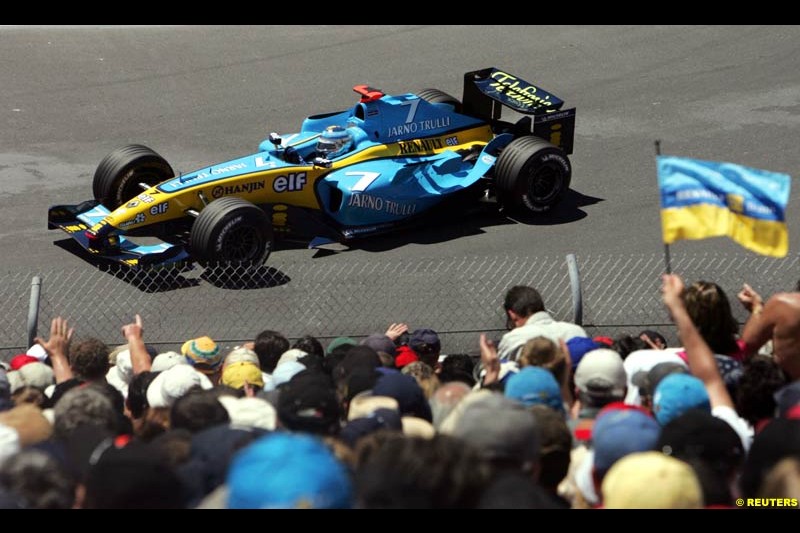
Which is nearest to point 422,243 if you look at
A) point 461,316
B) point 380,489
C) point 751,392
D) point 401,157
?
point 401,157

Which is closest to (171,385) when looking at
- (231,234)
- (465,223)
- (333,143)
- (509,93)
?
(231,234)

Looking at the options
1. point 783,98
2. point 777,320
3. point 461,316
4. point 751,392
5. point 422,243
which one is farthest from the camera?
point 783,98

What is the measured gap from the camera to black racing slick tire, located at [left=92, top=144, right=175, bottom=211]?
1252 centimetres

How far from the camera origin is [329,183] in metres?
12.2

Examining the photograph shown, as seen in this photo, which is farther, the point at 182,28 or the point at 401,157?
the point at 182,28

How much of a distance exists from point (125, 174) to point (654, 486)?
9.25m

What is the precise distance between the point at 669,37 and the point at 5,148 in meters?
10.4

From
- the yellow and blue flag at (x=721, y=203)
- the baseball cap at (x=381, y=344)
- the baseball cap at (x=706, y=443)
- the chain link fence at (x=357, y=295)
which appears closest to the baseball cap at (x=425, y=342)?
the baseball cap at (x=381, y=344)

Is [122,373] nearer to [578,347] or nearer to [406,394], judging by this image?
[406,394]

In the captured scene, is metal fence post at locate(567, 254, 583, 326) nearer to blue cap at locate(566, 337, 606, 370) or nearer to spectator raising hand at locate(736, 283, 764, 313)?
spectator raising hand at locate(736, 283, 764, 313)

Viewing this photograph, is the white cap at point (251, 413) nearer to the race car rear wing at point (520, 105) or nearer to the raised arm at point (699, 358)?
the raised arm at point (699, 358)

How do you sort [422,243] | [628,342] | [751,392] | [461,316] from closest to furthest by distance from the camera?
[751,392] < [628,342] < [461,316] < [422,243]

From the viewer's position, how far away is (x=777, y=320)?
6.50 meters

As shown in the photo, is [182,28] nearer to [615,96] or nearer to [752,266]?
[615,96]
